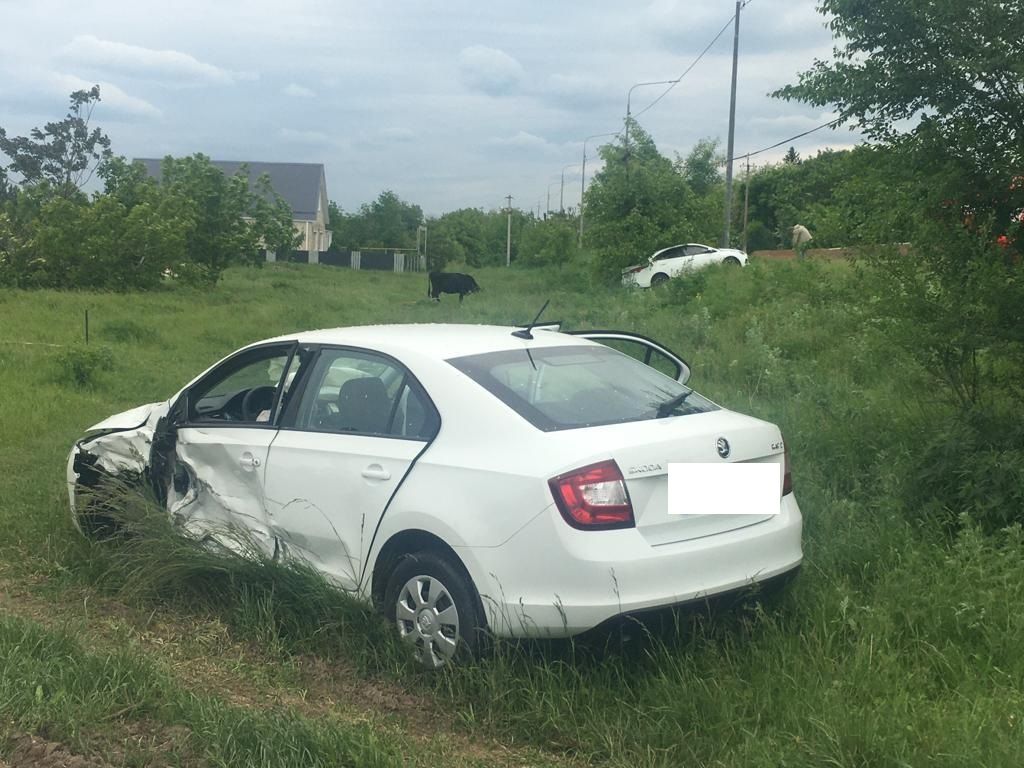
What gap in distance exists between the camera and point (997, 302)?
5461 mm

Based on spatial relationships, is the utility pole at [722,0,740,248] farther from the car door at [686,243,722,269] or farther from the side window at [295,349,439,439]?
the side window at [295,349,439,439]

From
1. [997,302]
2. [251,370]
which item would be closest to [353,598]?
[251,370]

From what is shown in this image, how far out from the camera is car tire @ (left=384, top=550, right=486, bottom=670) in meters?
3.92

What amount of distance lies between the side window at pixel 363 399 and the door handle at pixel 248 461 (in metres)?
0.32

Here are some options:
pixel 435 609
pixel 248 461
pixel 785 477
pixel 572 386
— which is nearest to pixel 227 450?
pixel 248 461

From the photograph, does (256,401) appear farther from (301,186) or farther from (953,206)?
(301,186)

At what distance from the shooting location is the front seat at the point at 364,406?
4.63 meters

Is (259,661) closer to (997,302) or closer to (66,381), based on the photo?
(997,302)

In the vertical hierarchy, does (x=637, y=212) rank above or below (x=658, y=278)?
above

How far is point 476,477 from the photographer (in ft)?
13.0

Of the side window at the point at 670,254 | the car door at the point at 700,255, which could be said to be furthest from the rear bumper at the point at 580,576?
the side window at the point at 670,254

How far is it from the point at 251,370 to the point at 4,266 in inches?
885

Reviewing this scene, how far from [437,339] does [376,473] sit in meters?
0.85

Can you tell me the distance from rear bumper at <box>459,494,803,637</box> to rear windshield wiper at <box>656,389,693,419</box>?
66 centimetres
